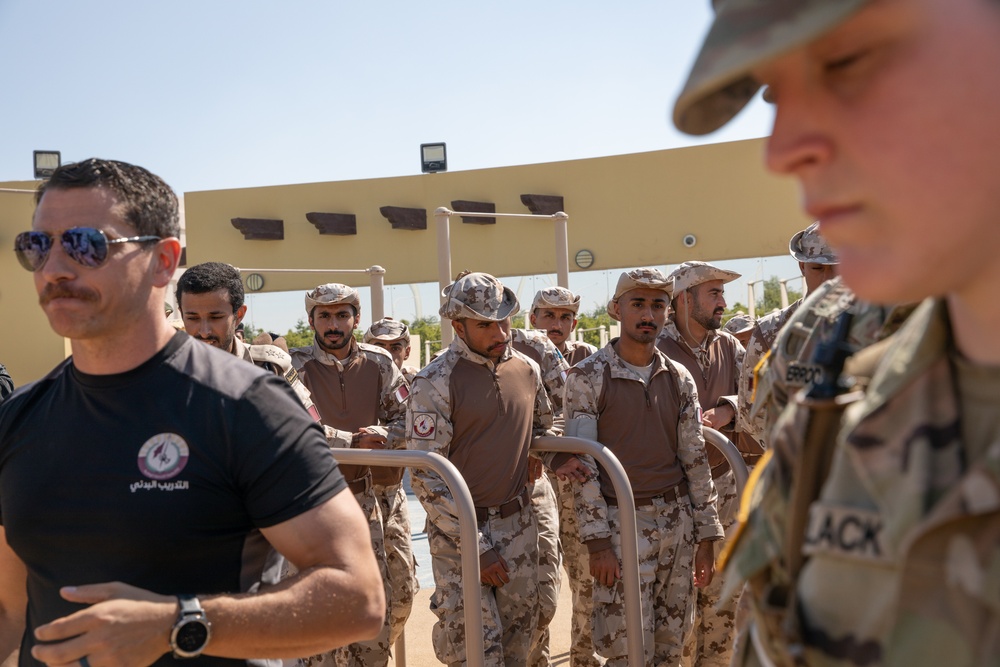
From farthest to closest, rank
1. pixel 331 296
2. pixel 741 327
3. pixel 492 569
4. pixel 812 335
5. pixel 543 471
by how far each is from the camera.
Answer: pixel 741 327, pixel 331 296, pixel 543 471, pixel 492 569, pixel 812 335

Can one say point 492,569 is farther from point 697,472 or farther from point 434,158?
point 434,158

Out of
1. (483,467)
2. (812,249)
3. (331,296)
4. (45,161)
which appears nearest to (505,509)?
(483,467)

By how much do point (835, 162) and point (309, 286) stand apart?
15785 mm

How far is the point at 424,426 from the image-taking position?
187 inches

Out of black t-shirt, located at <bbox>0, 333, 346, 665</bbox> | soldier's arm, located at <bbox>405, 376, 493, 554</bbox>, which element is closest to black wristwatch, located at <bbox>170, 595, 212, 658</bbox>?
black t-shirt, located at <bbox>0, 333, 346, 665</bbox>

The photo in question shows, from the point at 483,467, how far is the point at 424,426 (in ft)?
1.14

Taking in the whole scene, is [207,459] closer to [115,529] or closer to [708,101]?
[115,529]

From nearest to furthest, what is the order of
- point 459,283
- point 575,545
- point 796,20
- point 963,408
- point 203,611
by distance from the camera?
point 796,20 → point 963,408 → point 203,611 → point 459,283 → point 575,545

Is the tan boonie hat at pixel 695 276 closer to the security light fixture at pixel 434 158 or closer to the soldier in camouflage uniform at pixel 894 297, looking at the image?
the soldier in camouflage uniform at pixel 894 297

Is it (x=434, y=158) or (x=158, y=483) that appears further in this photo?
(x=434, y=158)

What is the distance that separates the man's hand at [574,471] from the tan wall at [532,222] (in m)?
10.7

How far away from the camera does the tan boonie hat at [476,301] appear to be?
495 centimetres

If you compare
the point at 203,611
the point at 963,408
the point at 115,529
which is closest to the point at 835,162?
the point at 963,408

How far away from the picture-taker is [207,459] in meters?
1.95
